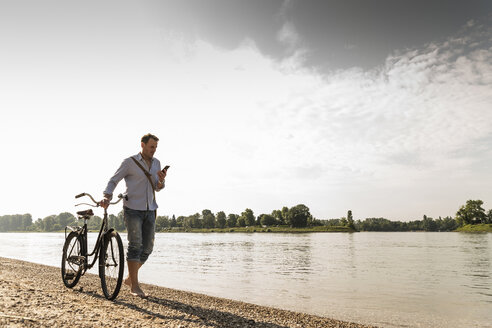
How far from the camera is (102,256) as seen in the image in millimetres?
6164

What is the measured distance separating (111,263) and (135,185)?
159 cm

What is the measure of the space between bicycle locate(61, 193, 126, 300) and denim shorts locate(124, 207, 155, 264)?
0.68ft

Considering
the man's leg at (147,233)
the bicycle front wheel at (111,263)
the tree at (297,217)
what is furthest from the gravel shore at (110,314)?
the tree at (297,217)

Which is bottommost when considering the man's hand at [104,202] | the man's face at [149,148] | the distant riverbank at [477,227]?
the distant riverbank at [477,227]

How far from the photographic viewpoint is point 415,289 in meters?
12.4

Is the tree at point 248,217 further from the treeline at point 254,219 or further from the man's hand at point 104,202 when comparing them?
the man's hand at point 104,202

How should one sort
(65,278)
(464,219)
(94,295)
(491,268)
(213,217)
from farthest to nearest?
(213,217) → (464,219) → (491,268) → (65,278) → (94,295)

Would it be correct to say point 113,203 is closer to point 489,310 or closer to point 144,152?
point 144,152

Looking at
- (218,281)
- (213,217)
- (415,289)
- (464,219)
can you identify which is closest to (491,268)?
(415,289)

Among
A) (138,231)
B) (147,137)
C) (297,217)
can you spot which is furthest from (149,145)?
(297,217)

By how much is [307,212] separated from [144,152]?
573ft

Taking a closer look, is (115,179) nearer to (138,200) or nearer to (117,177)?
(117,177)

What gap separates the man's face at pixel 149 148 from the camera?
6.53 m

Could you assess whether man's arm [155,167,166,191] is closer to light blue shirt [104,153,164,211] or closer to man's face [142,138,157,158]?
light blue shirt [104,153,164,211]
